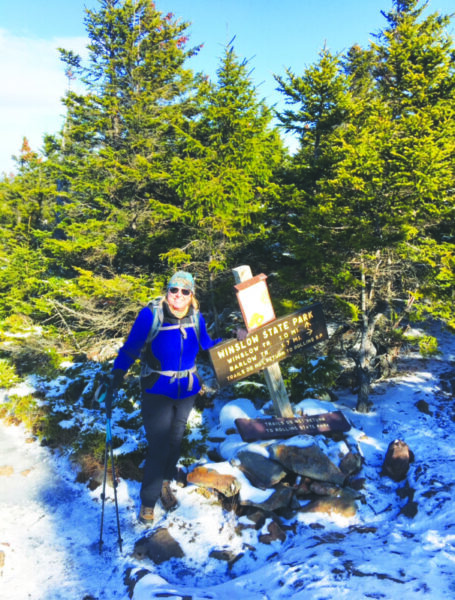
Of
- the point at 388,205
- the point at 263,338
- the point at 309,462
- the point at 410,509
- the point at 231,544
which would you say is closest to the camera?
the point at 231,544

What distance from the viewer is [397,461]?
523 cm

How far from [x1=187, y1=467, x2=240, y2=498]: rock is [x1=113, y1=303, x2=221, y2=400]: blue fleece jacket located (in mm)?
1394

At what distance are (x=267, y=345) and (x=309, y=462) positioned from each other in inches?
71.0

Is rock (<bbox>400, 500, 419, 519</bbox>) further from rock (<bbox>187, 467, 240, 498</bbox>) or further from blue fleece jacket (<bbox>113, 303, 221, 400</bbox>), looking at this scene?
blue fleece jacket (<bbox>113, 303, 221, 400</bbox>)

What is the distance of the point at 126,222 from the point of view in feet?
39.5

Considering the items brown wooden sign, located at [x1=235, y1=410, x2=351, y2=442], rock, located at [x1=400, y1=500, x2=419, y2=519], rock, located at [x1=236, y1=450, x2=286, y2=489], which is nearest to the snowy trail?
rock, located at [x1=236, y1=450, x2=286, y2=489]

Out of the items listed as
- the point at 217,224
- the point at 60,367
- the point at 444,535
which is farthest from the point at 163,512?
the point at 60,367

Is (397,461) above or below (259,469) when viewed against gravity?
below

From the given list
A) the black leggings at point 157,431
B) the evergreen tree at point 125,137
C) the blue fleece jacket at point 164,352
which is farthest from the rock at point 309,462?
the evergreen tree at point 125,137

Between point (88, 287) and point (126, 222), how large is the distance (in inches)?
122

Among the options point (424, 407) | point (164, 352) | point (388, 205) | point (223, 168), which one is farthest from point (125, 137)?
point (424, 407)

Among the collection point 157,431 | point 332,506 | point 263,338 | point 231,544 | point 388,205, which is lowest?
point 332,506

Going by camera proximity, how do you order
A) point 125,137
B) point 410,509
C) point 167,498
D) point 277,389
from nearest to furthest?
1. point 410,509
2. point 167,498
3. point 277,389
4. point 125,137

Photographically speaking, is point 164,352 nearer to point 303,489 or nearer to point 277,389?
point 277,389
